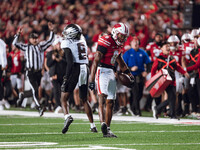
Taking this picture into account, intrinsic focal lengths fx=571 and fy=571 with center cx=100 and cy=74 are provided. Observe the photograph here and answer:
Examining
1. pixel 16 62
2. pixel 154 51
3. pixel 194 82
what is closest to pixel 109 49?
pixel 194 82

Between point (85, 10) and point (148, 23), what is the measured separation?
5993mm

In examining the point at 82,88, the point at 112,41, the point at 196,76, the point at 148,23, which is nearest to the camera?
the point at 112,41

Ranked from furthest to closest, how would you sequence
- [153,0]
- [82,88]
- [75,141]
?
[153,0]
[82,88]
[75,141]

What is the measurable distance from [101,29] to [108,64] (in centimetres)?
1281

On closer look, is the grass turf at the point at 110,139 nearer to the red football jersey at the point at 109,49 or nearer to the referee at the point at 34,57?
the red football jersey at the point at 109,49

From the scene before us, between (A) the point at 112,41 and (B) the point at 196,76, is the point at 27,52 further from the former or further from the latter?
(A) the point at 112,41

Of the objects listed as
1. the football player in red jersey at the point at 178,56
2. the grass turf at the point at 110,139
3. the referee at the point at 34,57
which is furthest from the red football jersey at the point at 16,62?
the grass turf at the point at 110,139

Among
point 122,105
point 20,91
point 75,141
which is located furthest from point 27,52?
point 75,141

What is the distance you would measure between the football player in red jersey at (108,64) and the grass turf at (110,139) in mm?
479

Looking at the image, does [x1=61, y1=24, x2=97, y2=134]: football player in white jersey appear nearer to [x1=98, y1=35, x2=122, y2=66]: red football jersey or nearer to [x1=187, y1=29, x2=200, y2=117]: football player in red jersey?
[x1=98, y1=35, x2=122, y2=66]: red football jersey

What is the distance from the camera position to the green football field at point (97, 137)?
791 centimetres

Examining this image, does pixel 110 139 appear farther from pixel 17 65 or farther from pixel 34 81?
pixel 17 65

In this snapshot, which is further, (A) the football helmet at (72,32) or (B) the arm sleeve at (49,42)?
(B) the arm sleeve at (49,42)

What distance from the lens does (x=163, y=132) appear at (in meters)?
10.2
